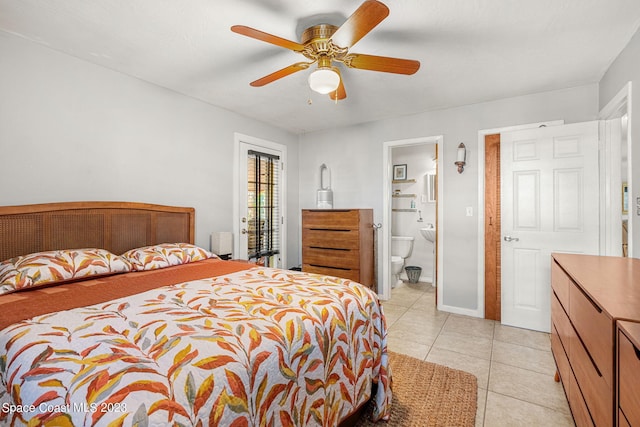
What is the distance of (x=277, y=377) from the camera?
105cm

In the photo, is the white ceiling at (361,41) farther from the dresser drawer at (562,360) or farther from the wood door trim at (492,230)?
the dresser drawer at (562,360)

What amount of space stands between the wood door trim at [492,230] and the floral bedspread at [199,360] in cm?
221

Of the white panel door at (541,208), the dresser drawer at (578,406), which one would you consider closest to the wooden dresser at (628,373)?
the dresser drawer at (578,406)

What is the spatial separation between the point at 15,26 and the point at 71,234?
4.68 feet

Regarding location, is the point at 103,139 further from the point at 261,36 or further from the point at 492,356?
the point at 492,356

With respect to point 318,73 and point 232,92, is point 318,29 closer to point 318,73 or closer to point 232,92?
point 318,73

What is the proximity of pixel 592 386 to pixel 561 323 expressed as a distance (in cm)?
73

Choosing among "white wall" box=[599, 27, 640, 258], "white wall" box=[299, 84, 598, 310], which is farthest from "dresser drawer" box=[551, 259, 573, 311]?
"white wall" box=[299, 84, 598, 310]

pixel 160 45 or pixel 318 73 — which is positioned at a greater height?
pixel 160 45

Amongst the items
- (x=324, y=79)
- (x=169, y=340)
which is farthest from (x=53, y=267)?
(x=324, y=79)

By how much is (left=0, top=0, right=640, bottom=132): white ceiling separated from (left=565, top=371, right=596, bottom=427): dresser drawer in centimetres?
206

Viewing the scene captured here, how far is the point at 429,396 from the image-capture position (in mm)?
1915

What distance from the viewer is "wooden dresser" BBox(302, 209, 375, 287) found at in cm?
365

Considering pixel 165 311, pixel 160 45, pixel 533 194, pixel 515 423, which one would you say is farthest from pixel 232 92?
pixel 515 423
